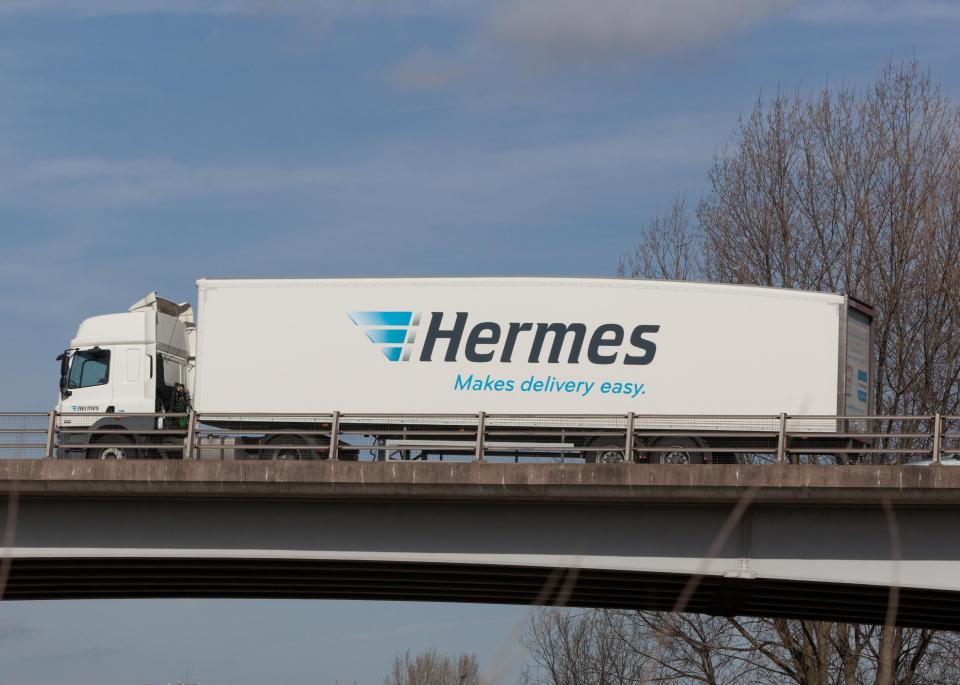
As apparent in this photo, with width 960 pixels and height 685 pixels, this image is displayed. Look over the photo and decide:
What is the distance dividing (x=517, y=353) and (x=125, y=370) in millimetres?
7882

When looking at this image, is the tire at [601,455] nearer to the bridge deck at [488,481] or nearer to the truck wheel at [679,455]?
the truck wheel at [679,455]

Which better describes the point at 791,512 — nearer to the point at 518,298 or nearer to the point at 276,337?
the point at 518,298

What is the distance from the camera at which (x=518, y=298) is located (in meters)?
23.8

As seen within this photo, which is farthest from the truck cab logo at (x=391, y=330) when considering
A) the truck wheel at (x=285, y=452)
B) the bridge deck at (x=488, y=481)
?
the bridge deck at (x=488, y=481)

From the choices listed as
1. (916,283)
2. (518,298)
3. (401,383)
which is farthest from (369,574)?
(916,283)

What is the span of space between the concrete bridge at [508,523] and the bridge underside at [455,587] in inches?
4.6

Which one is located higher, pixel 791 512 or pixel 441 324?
pixel 441 324

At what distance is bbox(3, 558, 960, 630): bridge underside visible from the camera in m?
19.5

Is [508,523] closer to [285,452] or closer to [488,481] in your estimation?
[488,481]

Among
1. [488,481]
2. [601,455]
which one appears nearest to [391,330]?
[601,455]

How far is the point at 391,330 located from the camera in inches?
943

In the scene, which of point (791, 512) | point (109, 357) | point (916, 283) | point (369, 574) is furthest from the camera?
point (916, 283)

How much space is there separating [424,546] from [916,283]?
18.9m

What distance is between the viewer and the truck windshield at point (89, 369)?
25.7 meters
